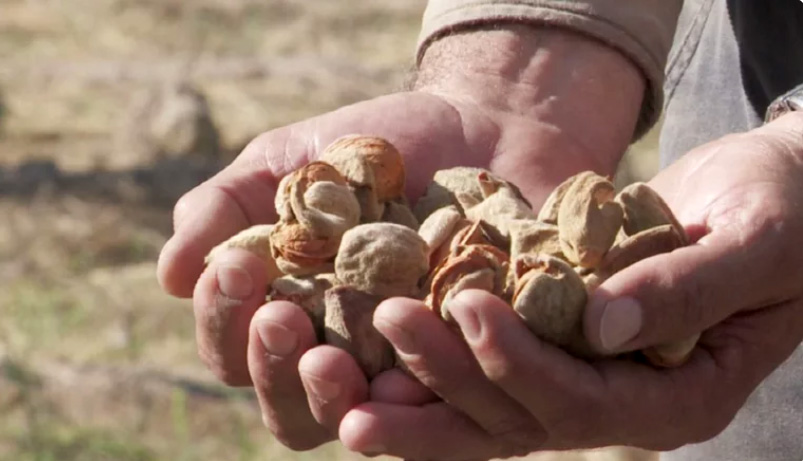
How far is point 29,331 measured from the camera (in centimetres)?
301

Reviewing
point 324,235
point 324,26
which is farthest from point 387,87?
point 324,235

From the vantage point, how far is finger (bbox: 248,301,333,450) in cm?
111

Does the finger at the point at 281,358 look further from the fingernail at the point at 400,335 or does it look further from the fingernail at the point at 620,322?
the fingernail at the point at 620,322

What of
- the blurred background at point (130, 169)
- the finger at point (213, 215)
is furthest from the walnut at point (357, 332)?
the blurred background at point (130, 169)

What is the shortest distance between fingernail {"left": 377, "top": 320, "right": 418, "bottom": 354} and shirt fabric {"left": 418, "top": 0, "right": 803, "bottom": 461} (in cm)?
62

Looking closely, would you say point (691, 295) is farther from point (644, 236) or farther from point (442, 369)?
point (442, 369)

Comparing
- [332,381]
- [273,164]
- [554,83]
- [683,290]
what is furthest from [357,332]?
[554,83]

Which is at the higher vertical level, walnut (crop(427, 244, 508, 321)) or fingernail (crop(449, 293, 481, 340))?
fingernail (crop(449, 293, 481, 340))

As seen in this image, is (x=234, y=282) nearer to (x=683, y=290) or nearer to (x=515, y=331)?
(x=515, y=331)

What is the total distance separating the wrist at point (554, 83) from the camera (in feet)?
5.05

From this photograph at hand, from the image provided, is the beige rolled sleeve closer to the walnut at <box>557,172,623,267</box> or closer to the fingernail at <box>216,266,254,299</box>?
the walnut at <box>557,172,623,267</box>

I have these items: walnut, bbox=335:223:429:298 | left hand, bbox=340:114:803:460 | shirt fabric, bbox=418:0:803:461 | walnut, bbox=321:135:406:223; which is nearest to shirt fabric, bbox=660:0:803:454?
shirt fabric, bbox=418:0:803:461

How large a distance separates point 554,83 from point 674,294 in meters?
0.55

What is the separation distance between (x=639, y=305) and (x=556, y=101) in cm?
55
